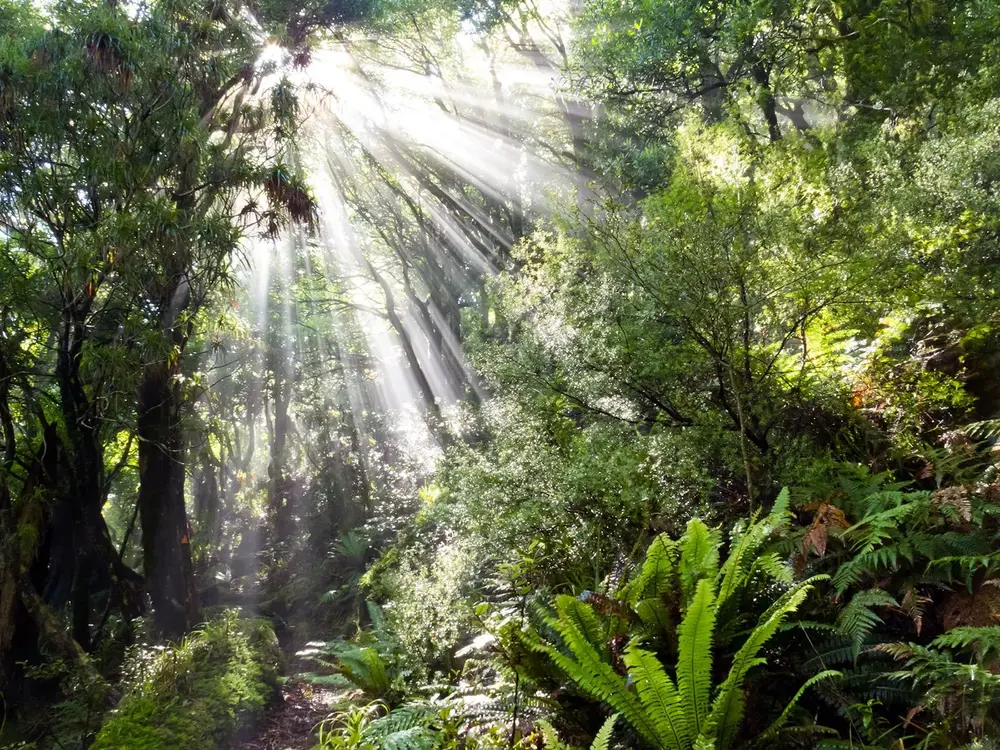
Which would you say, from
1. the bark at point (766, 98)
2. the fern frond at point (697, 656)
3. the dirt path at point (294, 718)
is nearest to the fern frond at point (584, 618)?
the fern frond at point (697, 656)

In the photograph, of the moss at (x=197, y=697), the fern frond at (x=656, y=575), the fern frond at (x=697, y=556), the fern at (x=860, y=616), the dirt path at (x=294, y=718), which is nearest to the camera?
the fern at (x=860, y=616)

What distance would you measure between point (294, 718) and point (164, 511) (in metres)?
3.59

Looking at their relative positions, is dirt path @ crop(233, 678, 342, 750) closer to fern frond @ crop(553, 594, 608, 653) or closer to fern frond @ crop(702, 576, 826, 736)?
fern frond @ crop(553, 594, 608, 653)

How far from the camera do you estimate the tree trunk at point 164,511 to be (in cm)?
855

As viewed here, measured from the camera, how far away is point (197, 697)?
6.39 metres

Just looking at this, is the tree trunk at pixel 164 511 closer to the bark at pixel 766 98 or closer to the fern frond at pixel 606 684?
the fern frond at pixel 606 684

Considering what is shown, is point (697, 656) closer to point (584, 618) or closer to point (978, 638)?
point (584, 618)

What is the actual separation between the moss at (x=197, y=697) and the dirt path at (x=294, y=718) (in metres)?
0.22

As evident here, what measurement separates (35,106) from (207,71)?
2.40m

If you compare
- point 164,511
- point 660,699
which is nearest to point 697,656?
point 660,699

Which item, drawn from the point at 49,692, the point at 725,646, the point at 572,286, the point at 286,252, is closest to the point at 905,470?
the point at 725,646

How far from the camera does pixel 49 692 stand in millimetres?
7000

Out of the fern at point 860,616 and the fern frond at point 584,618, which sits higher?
the fern frond at point 584,618

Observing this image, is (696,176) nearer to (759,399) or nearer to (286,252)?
(759,399)
